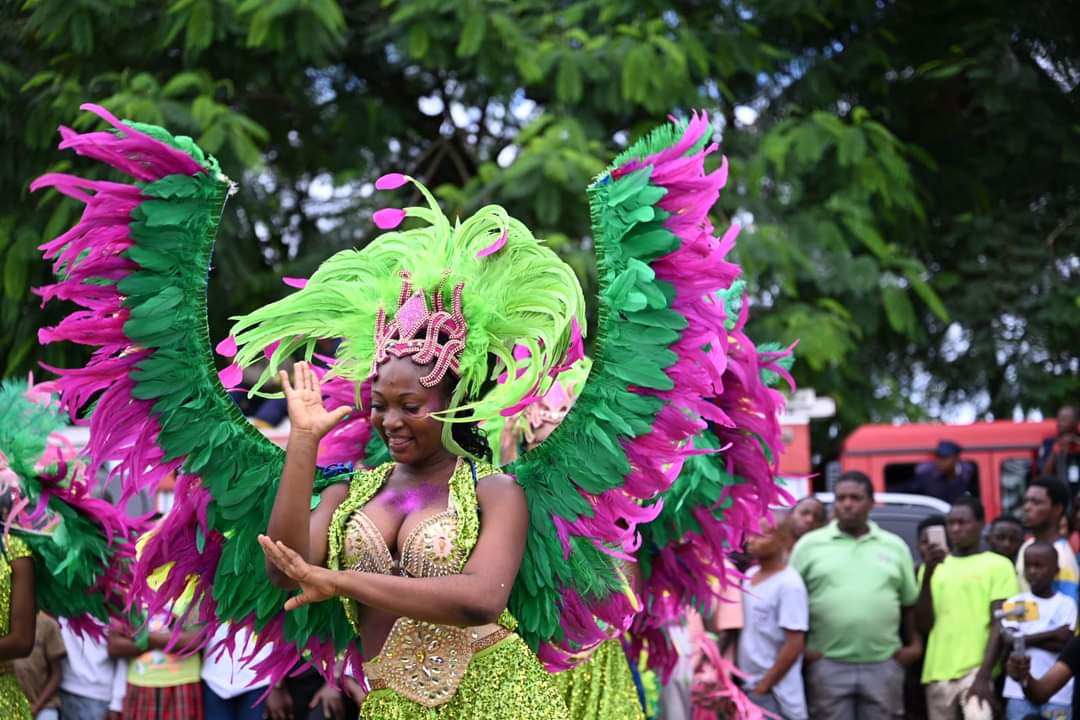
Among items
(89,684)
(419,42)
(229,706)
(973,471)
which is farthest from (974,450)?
(89,684)

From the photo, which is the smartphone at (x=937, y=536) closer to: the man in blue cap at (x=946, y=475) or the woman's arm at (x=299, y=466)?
the man in blue cap at (x=946, y=475)

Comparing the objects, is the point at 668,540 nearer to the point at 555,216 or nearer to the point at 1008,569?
the point at 1008,569

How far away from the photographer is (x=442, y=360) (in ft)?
12.9

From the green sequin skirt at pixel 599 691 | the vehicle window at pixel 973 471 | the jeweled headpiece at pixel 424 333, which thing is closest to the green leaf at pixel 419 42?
the vehicle window at pixel 973 471

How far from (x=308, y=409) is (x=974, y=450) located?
9.36 meters

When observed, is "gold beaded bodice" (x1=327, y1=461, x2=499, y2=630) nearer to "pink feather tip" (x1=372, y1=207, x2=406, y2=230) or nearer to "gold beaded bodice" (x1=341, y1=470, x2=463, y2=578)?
"gold beaded bodice" (x1=341, y1=470, x2=463, y2=578)

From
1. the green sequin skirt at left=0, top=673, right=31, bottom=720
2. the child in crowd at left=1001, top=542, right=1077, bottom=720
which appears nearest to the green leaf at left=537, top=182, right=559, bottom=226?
the child in crowd at left=1001, top=542, right=1077, bottom=720

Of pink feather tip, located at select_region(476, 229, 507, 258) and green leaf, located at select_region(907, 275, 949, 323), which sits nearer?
pink feather tip, located at select_region(476, 229, 507, 258)

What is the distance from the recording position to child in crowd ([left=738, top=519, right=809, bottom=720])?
796cm

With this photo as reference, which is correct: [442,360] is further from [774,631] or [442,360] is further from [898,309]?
[898,309]

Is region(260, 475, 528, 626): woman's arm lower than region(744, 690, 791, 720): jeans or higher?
higher

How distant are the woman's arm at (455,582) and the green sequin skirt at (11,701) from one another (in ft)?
7.05

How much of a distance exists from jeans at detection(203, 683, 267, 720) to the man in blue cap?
18.4 ft

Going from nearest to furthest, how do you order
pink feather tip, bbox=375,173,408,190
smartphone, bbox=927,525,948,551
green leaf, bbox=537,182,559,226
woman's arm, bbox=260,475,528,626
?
woman's arm, bbox=260,475,528,626 → pink feather tip, bbox=375,173,408,190 → smartphone, bbox=927,525,948,551 → green leaf, bbox=537,182,559,226
